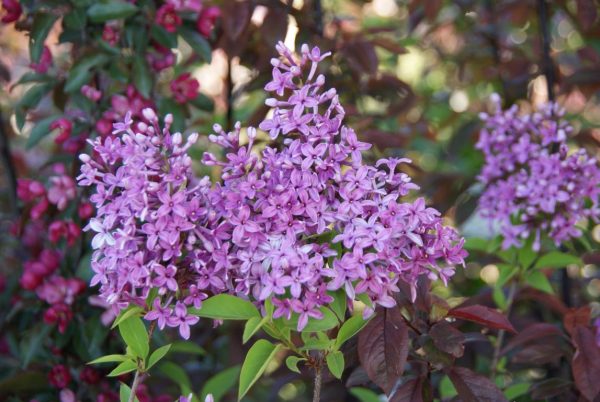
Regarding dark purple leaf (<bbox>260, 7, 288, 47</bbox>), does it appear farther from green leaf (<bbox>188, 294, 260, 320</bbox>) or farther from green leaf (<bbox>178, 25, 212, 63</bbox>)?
green leaf (<bbox>188, 294, 260, 320</bbox>)

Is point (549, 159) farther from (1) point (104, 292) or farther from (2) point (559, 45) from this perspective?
(2) point (559, 45)

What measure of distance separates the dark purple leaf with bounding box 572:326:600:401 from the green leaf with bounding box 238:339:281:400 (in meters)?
0.58

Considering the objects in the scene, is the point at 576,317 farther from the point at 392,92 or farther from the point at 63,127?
the point at 63,127

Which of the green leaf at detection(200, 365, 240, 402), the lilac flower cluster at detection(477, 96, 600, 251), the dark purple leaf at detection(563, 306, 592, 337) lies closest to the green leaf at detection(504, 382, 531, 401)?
the dark purple leaf at detection(563, 306, 592, 337)

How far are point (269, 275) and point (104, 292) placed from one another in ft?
0.79

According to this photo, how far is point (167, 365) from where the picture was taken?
183 centimetres

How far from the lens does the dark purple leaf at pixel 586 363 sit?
1379 millimetres

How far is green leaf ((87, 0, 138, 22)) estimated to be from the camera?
167 centimetres

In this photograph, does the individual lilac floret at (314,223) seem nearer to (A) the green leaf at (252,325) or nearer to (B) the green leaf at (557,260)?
(A) the green leaf at (252,325)

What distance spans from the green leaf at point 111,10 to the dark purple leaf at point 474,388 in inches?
38.1

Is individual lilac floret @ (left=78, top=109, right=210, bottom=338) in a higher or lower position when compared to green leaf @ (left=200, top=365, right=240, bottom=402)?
higher

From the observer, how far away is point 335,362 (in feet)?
3.82

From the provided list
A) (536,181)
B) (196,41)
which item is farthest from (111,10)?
(536,181)

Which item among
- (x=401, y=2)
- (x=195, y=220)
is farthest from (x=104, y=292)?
(x=401, y=2)
